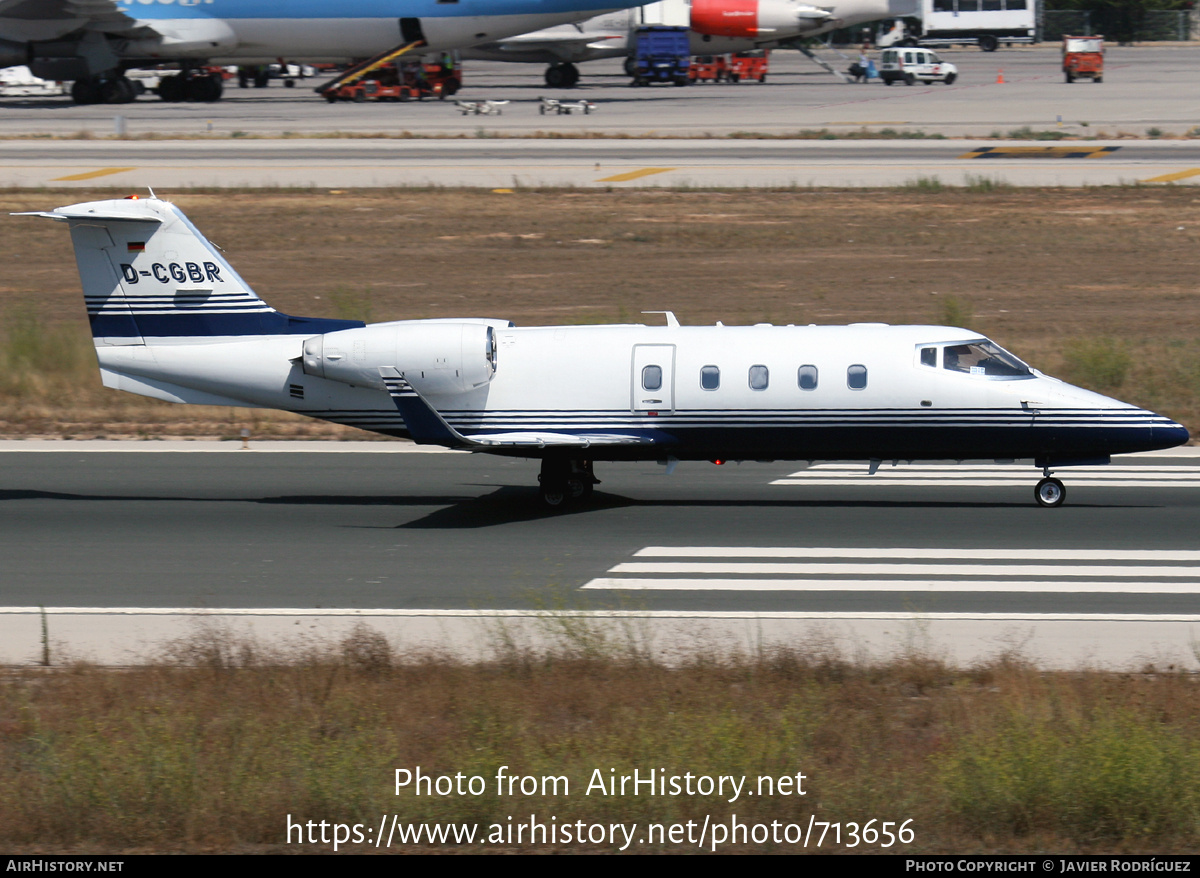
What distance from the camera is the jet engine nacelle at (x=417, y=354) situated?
2003 centimetres

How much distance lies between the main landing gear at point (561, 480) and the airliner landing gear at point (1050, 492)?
639 cm

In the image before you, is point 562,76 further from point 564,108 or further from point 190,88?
point 190,88

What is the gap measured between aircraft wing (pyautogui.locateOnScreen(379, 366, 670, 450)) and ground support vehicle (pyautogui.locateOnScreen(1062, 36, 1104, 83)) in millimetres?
94002

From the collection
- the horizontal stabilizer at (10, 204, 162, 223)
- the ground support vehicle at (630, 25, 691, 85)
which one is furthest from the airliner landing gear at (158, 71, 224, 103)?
the horizontal stabilizer at (10, 204, 162, 223)

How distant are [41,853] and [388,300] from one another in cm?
3034

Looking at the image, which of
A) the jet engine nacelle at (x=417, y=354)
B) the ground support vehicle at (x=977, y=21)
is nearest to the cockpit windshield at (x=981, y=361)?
the jet engine nacelle at (x=417, y=354)

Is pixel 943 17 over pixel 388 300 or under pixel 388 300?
over

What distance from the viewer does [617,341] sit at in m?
20.3

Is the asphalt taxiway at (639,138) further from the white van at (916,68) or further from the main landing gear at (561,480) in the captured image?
the main landing gear at (561,480)

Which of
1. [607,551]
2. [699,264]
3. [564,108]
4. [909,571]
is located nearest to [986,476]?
[909,571]

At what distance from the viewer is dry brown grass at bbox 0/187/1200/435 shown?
3077cm
